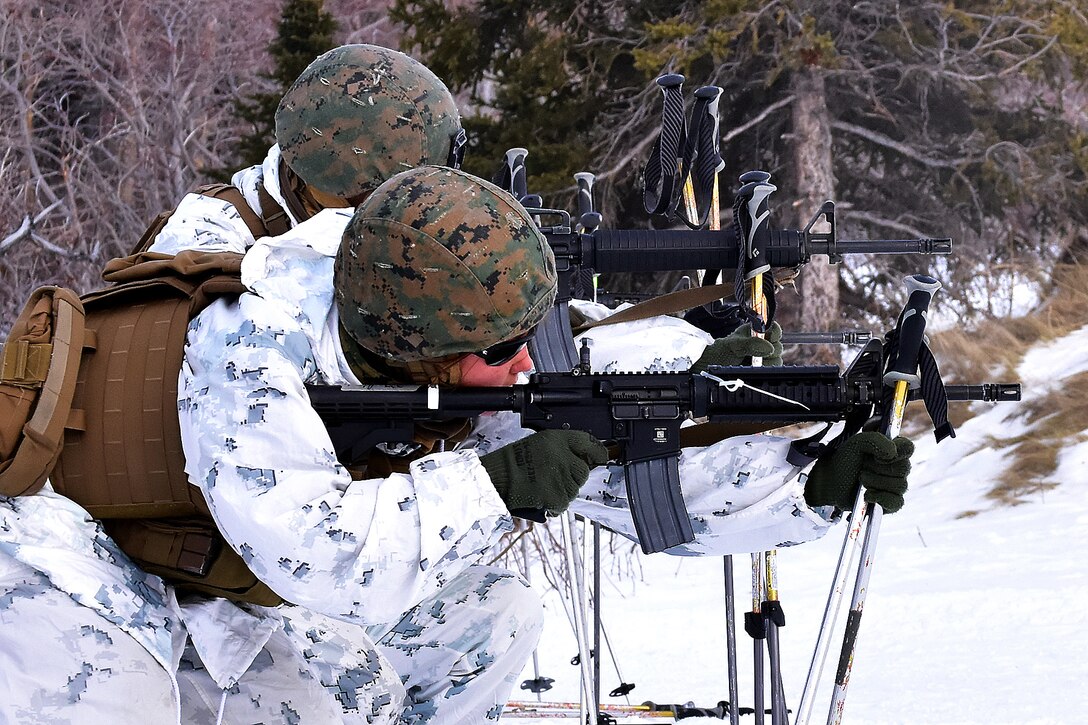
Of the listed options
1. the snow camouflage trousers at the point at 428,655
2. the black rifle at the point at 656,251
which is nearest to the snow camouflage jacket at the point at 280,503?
the snow camouflage trousers at the point at 428,655

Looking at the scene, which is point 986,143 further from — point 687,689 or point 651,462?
point 651,462

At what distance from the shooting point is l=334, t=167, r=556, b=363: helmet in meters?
2.07

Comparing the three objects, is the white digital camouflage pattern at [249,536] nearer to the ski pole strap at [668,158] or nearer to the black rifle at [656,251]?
the black rifle at [656,251]

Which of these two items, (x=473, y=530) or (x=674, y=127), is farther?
(x=674, y=127)

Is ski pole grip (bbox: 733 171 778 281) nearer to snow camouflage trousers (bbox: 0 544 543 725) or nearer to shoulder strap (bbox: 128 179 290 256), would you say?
snow camouflage trousers (bbox: 0 544 543 725)

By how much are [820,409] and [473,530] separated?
2.45 ft

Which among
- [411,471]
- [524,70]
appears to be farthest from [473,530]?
[524,70]

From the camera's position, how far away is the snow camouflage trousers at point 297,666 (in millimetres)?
2098

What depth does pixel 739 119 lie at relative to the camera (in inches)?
433

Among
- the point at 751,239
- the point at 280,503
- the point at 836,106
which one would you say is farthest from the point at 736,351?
the point at 836,106

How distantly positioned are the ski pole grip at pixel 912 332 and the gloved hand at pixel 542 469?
609 millimetres

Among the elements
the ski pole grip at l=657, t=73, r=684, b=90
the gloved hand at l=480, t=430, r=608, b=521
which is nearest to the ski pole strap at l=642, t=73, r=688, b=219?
the ski pole grip at l=657, t=73, r=684, b=90

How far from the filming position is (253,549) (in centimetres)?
206

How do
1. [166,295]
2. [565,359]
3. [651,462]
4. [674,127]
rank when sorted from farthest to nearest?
[674,127], [565,359], [651,462], [166,295]
